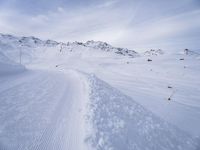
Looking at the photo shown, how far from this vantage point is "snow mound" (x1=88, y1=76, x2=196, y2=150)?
512 centimetres

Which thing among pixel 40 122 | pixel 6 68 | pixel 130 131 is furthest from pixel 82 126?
pixel 6 68

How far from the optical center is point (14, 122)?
562 cm

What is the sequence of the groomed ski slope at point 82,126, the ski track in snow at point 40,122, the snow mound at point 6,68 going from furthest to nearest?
the snow mound at point 6,68
the groomed ski slope at point 82,126
the ski track in snow at point 40,122

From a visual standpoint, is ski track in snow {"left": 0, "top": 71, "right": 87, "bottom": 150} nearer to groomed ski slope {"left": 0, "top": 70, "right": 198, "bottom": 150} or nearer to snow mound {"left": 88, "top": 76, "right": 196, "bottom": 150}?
groomed ski slope {"left": 0, "top": 70, "right": 198, "bottom": 150}

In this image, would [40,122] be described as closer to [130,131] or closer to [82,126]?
[82,126]

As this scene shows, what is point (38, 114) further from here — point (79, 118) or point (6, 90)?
point (6, 90)

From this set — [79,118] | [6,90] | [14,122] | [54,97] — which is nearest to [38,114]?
[14,122]

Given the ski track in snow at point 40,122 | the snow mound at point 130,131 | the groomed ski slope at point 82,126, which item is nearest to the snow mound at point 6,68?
the ski track in snow at point 40,122

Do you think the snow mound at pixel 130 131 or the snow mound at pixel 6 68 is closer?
the snow mound at pixel 130 131

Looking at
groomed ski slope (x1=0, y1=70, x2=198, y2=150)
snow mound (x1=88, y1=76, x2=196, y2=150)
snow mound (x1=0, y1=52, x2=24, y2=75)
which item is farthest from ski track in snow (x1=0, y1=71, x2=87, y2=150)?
snow mound (x1=0, y1=52, x2=24, y2=75)

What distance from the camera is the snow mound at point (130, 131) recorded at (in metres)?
5.12

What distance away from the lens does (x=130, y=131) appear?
5.80 meters

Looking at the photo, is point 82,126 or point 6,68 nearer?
point 82,126

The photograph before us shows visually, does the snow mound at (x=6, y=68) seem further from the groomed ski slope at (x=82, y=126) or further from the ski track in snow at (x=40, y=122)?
the groomed ski slope at (x=82, y=126)
